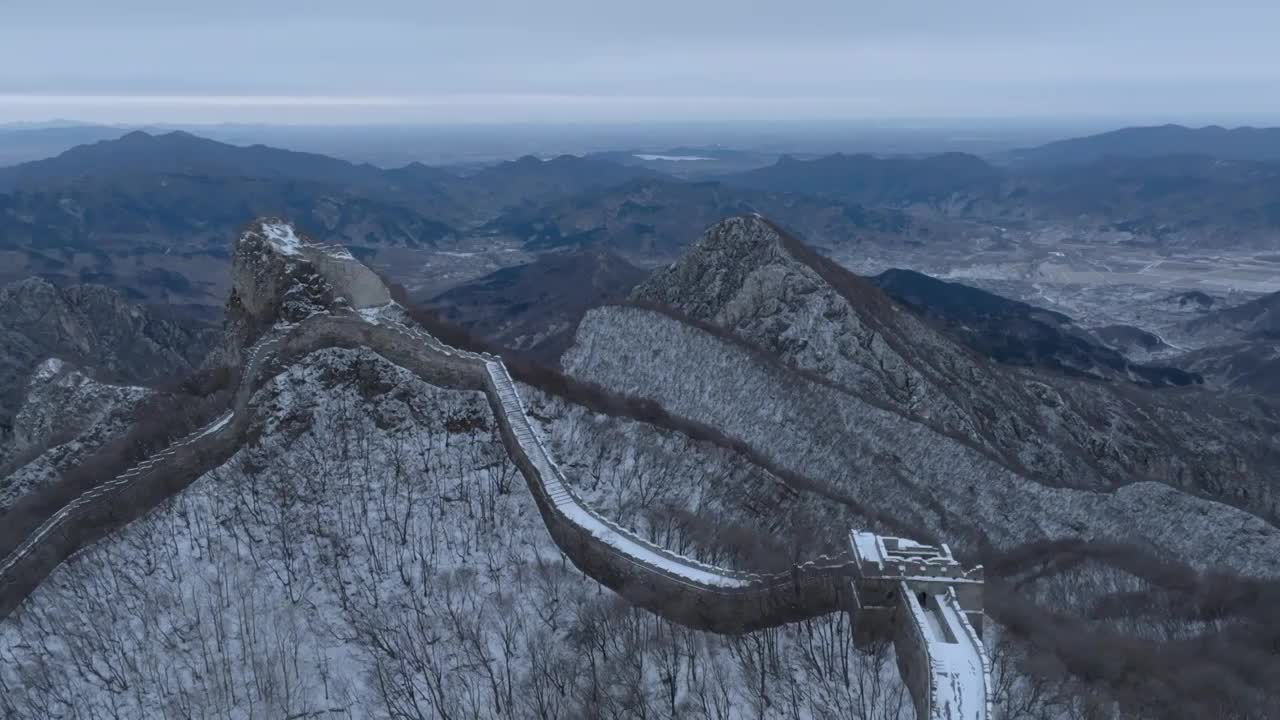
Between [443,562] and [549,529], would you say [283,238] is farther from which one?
[549,529]

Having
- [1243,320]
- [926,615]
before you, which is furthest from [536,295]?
[926,615]

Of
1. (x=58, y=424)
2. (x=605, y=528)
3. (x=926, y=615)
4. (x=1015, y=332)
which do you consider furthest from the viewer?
(x=1015, y=332)

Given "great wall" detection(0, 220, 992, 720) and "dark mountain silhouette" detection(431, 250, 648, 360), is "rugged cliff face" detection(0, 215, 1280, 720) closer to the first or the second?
"great wall" detection(0, 220, 992, 720)

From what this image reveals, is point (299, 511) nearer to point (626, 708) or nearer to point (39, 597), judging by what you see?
point (39, 597)

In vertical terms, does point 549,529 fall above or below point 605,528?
below

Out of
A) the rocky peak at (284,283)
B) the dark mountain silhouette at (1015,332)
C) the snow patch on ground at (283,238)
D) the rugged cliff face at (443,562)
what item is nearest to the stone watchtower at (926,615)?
the rugged cliff face at (443,562)

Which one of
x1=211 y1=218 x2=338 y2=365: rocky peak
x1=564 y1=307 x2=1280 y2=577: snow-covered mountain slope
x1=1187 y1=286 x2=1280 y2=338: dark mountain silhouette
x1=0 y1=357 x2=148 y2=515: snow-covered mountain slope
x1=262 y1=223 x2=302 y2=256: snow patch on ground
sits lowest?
x1=1187 y1=286 x2=1280 y2=338: dark mountain silhouette

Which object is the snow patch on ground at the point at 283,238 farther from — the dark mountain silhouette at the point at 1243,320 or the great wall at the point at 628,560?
the dark mountain silhouette at the point at 1243,320

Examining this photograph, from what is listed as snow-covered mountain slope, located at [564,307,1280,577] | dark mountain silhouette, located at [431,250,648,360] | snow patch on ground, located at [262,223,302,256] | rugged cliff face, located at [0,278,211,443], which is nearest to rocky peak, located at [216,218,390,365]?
snow patch on ground, located at [262,223,302,256]

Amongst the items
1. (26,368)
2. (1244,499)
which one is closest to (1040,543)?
(1244,499)
